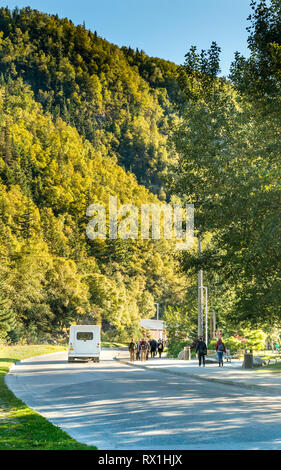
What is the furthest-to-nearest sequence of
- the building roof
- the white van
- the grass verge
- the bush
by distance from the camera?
1. the building roof
2. the bush
3. the white van
4. the grass verge

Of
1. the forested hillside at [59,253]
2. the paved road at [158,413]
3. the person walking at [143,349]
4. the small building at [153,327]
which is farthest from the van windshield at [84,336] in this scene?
the small building at [153,327]

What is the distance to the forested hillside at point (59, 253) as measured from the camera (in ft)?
298

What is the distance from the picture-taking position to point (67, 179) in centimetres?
16638

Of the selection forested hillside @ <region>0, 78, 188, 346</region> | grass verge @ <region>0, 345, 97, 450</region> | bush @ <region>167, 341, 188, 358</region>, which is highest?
forested hillside @ <region>0, 78, 188, 346</region>

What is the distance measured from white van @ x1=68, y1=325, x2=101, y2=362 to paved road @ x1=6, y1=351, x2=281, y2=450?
60.7ft

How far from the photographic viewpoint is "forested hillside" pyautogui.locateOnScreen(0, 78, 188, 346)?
90.9 m

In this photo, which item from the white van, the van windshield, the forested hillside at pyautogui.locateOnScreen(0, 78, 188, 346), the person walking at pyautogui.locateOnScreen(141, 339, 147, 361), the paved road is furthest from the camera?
the forested hillside at pyautogui.locateOnScreen(0, 78, 188, 346)

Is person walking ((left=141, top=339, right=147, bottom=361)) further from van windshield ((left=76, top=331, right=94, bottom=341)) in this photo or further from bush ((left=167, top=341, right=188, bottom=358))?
bush ((left=167, top=341, right=188, bottom=358))

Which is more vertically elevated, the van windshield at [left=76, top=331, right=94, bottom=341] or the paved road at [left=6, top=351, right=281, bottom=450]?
the van windshield at [left=76, top=331, right=94, bottom=341]

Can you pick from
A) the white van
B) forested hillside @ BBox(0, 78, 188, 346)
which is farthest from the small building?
the white van

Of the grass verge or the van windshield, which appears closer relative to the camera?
the grass verge
